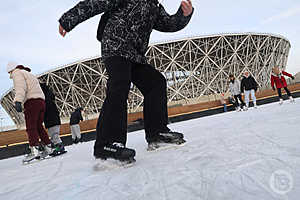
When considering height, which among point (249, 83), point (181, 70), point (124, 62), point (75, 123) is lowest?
point (75, 123)

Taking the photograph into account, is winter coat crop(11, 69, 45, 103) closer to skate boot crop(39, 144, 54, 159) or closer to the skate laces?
skate boot crop(39, 144, 54, 159)

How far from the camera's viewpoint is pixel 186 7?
1590 millimetres

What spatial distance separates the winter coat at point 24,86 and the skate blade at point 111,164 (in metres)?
1.87

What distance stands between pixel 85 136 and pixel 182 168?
7.40m

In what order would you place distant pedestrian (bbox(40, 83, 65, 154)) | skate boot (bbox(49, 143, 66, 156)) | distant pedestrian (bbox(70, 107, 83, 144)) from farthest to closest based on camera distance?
distant pedestrian (bbox(70, 107, 83, 144)), distant pedestrian (bbox(40, 83, 65, 154)), skate boot (bbox(49, 143, 66, 156))

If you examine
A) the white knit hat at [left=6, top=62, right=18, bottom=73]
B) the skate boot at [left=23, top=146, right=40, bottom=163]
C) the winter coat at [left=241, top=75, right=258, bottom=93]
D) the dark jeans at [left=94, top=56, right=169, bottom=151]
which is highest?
the white knit hat at [left=6, top=62, right=18, bottom=73]

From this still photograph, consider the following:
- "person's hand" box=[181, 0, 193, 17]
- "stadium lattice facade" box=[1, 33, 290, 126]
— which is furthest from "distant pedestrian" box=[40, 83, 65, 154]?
"stadium lattice facade" box=[1, 33, 290, 126]

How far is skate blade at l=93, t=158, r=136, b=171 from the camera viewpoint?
109 cm

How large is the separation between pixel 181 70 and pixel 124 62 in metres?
22.0

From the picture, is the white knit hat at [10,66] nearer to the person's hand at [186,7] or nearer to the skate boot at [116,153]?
the skate boot at [116,153]

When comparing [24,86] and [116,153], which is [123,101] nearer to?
[116,153]

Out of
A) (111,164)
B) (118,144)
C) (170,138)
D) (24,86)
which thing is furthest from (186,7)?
(24,86)

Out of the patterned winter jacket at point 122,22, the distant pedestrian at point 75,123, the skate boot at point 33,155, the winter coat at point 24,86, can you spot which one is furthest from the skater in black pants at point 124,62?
the distant pedestrian at point 75,123

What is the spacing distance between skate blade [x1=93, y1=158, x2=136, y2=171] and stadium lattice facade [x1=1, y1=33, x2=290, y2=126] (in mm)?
18883
